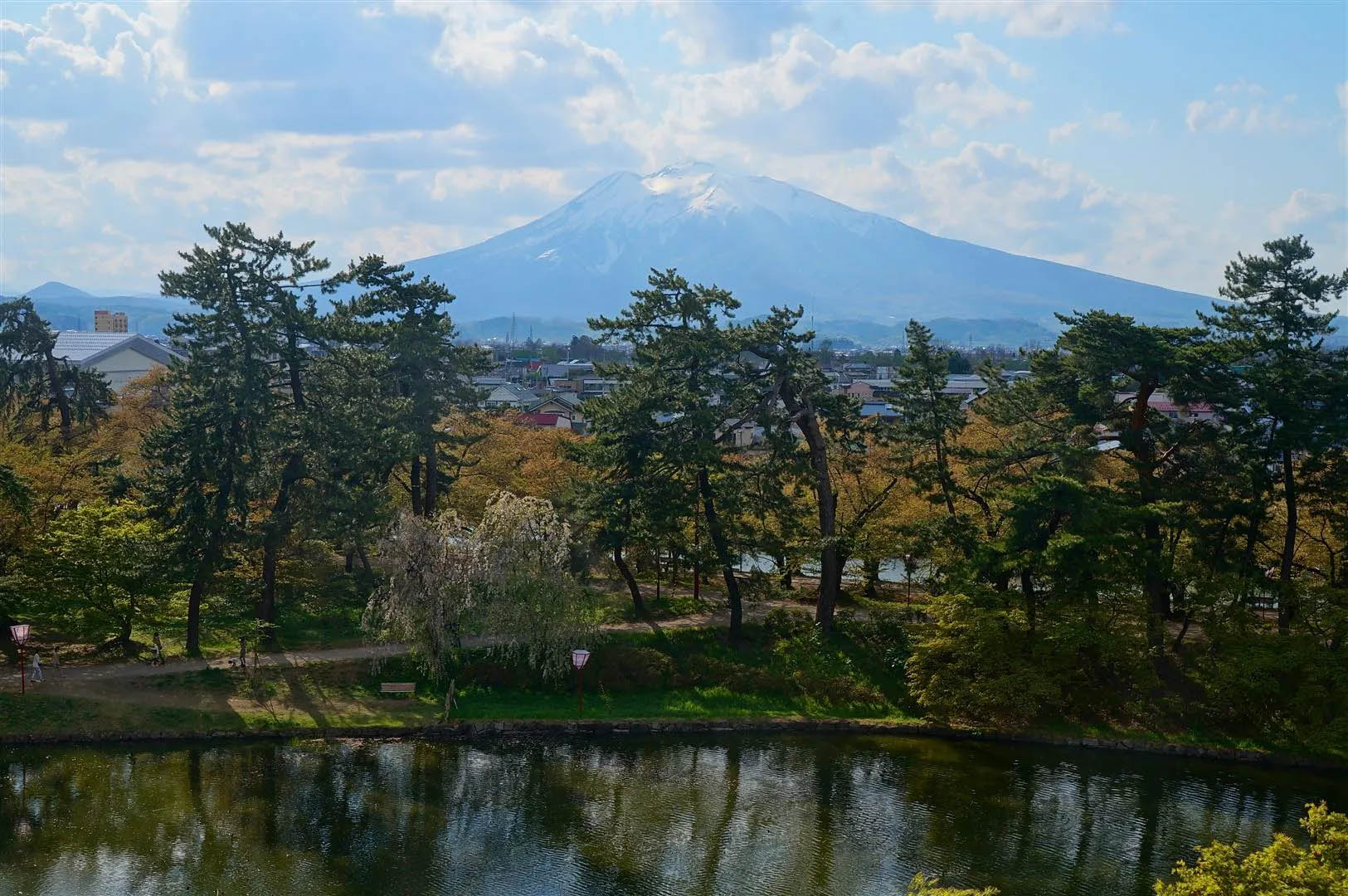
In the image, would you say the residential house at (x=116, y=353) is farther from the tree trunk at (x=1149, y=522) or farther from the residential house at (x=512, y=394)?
the tree trunk at (x=1149, y=522)

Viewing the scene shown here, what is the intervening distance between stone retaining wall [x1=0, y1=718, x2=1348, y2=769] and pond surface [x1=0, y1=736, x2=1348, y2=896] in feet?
1.24

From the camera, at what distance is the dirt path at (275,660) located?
24.3 metres

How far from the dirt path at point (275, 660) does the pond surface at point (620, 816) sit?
2845 millimetres

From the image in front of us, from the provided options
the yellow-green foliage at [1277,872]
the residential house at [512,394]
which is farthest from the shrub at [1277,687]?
the residential house at [512,394]

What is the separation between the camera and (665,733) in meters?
24.5

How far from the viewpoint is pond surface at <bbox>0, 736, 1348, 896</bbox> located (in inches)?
682

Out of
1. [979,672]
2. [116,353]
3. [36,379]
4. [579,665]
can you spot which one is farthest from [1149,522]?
[116,353]

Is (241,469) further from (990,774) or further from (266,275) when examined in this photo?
(990,774)

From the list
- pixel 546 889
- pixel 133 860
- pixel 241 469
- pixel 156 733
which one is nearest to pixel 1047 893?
pixel 546 889

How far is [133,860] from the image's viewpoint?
1738cm

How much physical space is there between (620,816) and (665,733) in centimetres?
479

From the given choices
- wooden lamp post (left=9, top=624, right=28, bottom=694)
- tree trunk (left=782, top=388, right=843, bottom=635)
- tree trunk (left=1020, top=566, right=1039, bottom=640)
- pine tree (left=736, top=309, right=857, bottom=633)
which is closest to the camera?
wooden lamp post (left=9, top=624, right=28, bottom=694)

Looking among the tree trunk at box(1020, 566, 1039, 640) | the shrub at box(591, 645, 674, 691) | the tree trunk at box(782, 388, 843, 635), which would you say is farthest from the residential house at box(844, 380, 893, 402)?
the shrub at box(591, 645, 674, 691)

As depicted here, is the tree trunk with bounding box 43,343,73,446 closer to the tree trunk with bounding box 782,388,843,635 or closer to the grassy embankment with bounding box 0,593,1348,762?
the grassy embankment with bounding box 0,593,1348,762
